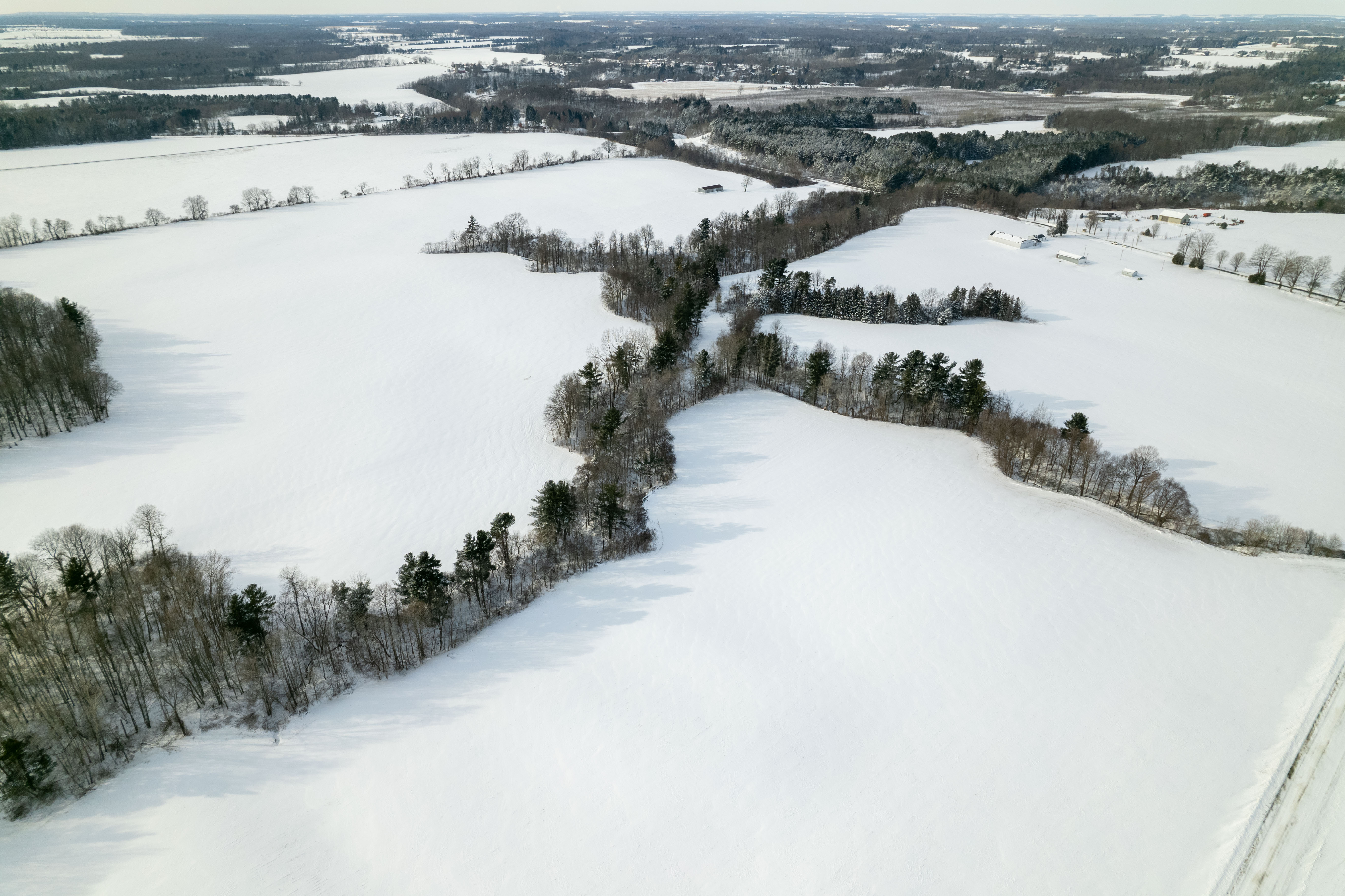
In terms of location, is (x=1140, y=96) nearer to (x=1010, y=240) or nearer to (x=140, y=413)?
(x=1010, y=240)

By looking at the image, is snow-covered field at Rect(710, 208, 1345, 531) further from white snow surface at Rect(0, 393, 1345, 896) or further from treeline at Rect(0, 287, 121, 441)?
treeline at Rect(0, 287, 121, 441)

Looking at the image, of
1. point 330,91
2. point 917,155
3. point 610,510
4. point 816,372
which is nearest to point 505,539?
point 610,510

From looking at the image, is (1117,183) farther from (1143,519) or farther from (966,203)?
(1143,519)

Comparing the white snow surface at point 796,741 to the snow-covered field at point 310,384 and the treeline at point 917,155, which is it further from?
the treeline at point 917,155

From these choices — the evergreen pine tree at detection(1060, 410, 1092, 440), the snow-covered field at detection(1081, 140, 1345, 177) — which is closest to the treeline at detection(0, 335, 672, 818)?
the evergreen pine tree at detection(1060, 410, 1092, 440)

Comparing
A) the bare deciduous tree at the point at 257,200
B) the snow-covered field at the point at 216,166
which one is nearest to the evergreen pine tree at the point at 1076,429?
the snow-covered field at the point at 216,166

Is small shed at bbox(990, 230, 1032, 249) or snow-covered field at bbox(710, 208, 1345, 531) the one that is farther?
small shed at bbox(990, 230, 1032, 249)
